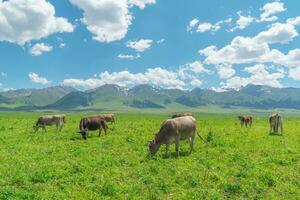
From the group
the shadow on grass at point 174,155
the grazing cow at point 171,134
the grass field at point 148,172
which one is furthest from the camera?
the grazing cow at point 171,134

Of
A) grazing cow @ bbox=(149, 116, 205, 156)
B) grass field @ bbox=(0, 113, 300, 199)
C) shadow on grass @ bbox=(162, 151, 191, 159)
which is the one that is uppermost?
grazing cow @ bbox=(149, 116, 205, 156)

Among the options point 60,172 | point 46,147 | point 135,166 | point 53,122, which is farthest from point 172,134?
point 53,122

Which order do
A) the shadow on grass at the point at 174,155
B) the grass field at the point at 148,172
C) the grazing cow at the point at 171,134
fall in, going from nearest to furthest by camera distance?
the grass field at the point at 148,172 < the shadow on grass at the point at 174,155 < the grazing cow at the point at 171,134

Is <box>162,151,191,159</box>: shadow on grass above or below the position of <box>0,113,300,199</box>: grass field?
above

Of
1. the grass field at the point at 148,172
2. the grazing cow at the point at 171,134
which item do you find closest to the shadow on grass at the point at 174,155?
the grass field at the point at 148,172

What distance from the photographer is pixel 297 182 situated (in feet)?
54.3

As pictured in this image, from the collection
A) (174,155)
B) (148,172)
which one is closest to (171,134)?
(174,155)

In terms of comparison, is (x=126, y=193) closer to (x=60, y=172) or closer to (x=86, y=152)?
(x=60, y=172)

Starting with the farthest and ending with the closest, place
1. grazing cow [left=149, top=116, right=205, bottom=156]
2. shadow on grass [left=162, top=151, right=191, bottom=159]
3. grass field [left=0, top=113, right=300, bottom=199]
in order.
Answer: grazing cow [left=149, top=116, right=205, bottom=156] < shadow on grass [left=162, top=151, right=191, bottom=159] < grass field [left=0, top=113, right=300, bottom=199]

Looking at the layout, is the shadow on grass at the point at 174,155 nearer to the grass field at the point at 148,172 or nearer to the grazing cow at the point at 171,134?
the grass field at the point at 148,172

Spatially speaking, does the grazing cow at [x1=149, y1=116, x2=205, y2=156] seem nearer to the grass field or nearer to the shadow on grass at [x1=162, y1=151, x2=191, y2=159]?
the shadow on grass at [x1=162, y1=151, x2=191, y2=159]

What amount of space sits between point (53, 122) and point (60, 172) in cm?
2549

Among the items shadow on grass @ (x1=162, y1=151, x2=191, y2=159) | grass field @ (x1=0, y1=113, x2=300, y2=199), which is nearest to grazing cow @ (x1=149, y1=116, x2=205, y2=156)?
shadow on grass @ (x1=162, y1=151, x2=191, y2=159)

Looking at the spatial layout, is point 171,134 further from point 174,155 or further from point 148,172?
point 148,172
